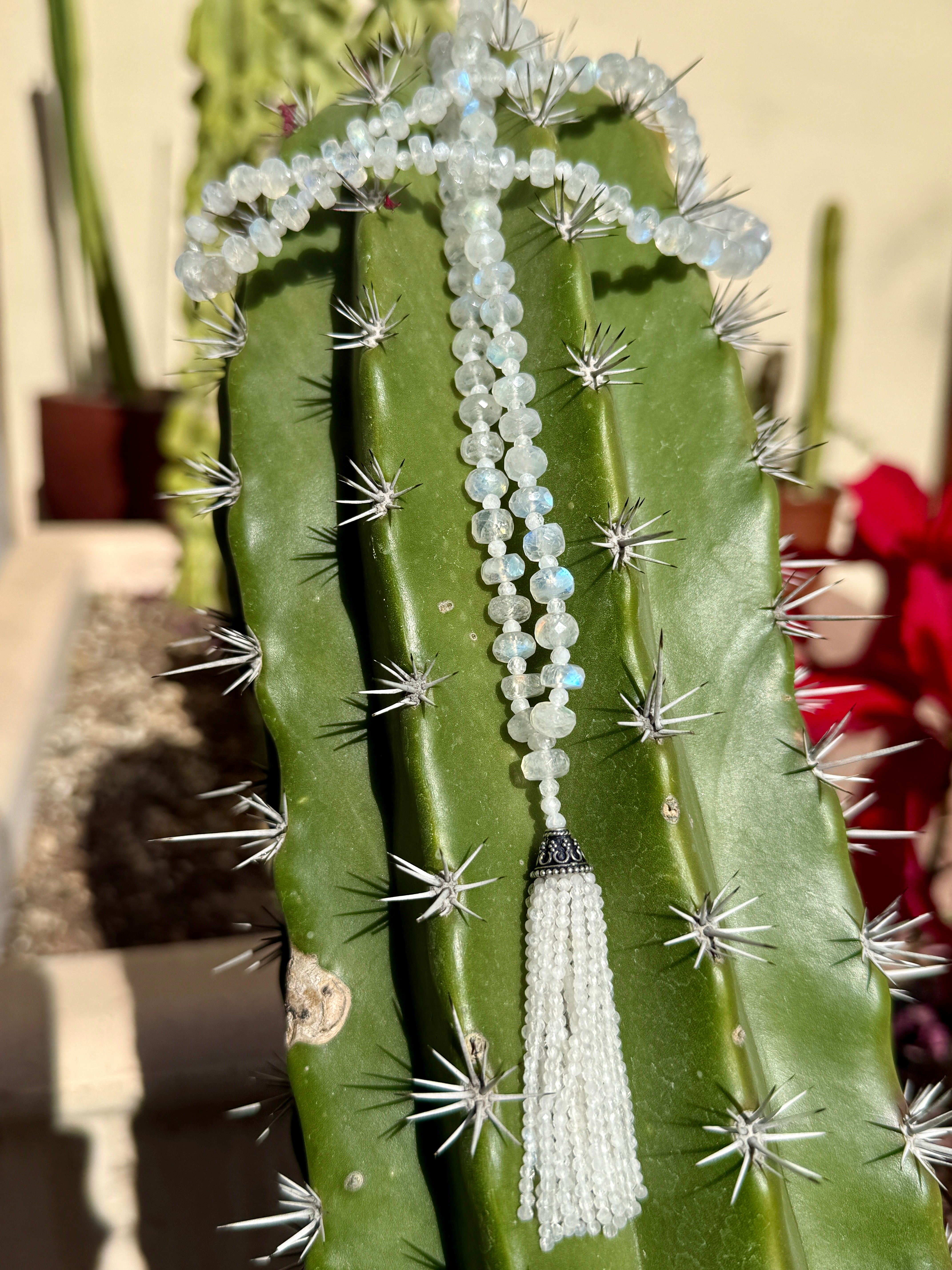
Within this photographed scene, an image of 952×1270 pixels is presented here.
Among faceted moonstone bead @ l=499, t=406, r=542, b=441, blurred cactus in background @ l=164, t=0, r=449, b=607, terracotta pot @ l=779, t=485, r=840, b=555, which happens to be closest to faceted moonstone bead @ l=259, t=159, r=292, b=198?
faceted moonstone bead @ l=499, t=406, r=542, b=441

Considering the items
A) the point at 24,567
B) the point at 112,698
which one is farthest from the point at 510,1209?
the point at 24,567

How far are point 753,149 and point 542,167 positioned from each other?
243 centimetres

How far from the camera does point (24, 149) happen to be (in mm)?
2496

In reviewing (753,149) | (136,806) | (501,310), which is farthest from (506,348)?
(753,149)

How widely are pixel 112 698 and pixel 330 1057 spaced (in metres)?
1.23

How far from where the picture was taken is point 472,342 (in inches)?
26.3

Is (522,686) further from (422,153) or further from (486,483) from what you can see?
(422,153)

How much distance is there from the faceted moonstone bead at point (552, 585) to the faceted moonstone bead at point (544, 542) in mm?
13

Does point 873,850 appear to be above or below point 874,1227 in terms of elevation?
above

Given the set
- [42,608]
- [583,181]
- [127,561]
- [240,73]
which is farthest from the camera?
[127,561]

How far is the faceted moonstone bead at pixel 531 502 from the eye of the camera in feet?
2.05

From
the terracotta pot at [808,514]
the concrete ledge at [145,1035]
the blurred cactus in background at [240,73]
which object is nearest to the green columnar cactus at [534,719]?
the concrete ledge at [145,1035]

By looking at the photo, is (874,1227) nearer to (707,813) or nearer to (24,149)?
(707,813)

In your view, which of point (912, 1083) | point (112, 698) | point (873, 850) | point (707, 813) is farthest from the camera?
point (112, 698)
